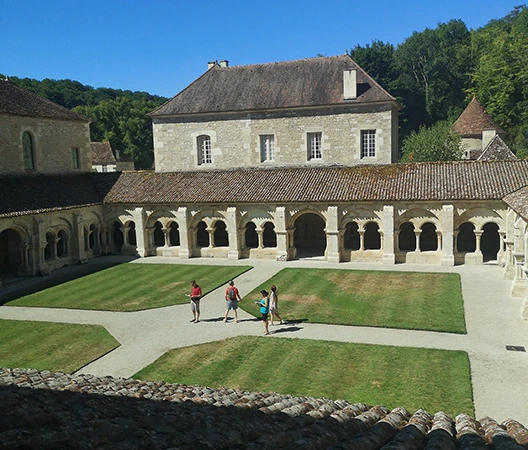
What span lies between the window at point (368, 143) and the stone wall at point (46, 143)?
17189mm

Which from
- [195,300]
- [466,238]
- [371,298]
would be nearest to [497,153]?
[466,238]

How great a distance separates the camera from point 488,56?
62.2 meters

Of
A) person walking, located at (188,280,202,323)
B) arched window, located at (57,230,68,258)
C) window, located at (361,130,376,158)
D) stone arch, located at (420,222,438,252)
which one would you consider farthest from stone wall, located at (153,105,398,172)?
person walking, located at (188,280,202,323)

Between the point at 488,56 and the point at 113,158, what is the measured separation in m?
44.6

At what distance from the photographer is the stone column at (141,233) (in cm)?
3036

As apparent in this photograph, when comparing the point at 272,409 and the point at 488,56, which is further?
the point at 488,56

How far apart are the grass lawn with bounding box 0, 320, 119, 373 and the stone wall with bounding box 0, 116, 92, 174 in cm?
1269

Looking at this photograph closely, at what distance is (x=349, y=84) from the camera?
31.8 m

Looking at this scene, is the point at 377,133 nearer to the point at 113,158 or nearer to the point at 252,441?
the point at 252,441

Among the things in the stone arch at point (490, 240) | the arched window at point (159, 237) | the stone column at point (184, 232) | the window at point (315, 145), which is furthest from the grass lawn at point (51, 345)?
the stone arch at point (490, 240)

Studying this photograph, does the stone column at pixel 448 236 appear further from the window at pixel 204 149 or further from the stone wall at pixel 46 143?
the stone wall at pixel 46 143

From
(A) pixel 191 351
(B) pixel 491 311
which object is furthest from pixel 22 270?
(B) pixel 491 311

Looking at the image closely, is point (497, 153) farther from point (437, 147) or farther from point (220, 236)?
point (220, 236)

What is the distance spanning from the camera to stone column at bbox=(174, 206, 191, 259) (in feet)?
96.7
